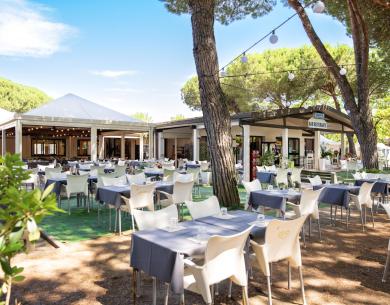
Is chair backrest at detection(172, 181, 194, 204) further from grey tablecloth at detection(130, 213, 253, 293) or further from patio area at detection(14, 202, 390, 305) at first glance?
grey tablecloth at detection(130, 213, 253, 293)

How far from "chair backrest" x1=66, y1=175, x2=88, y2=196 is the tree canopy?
3101 centimetres

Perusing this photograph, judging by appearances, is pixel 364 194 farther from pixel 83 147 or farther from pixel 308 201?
pixel 83 147

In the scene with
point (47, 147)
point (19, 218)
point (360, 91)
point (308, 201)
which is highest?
point (360, 91)

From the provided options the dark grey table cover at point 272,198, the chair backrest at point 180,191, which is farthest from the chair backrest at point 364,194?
the chair backrest at point 180,191

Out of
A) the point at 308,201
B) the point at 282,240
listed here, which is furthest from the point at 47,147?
the point at 282,240

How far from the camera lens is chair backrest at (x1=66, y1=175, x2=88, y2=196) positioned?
7298 mm

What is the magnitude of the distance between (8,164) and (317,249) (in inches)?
173

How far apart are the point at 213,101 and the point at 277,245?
4.07m

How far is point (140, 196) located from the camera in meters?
5.72

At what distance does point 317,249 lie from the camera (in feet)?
16.2

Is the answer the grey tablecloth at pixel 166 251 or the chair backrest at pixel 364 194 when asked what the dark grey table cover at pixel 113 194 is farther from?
the chair backrest at pixel 364 194

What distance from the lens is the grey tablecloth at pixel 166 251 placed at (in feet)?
8.77

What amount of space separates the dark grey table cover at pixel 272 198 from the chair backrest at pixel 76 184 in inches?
142

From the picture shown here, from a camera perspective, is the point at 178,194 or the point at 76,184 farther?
the point at 76,184
